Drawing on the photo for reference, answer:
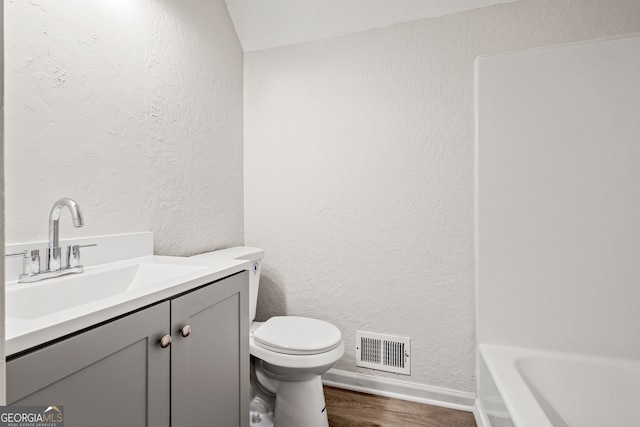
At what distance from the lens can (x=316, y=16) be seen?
6.25ft

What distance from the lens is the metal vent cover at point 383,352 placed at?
1816 millimetres

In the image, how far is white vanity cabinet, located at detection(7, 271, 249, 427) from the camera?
1.91 feet

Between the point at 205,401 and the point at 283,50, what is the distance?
6.30 ft

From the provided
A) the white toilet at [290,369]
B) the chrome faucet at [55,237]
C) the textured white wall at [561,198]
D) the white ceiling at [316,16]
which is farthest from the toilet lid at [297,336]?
the white ceiling at [316,16]

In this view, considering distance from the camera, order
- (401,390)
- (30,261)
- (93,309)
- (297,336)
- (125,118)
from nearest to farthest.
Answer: (93,309) < (30,261) < (125,118) < (297,336) < (401,390)

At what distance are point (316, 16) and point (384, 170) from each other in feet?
3.24

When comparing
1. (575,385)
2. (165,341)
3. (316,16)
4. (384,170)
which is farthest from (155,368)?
(316,16)

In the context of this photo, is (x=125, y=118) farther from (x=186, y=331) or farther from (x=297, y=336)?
(x=297, y=336)

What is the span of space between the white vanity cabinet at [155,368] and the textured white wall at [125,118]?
1.75 feet

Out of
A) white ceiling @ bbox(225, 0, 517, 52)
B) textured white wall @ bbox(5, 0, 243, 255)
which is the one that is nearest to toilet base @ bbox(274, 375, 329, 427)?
textured white wall @ bbox(5, 0, 243, 255)

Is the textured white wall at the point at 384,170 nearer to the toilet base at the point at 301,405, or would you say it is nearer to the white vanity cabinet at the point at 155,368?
the toilet base at the point at 301,405

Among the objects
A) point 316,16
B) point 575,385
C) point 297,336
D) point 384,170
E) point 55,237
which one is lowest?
point 575,385

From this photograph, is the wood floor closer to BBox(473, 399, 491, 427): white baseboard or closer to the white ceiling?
BBox(473, 399, 491, 427): white baseboard

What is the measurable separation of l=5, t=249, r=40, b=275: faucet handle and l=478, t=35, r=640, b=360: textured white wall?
174 cm
